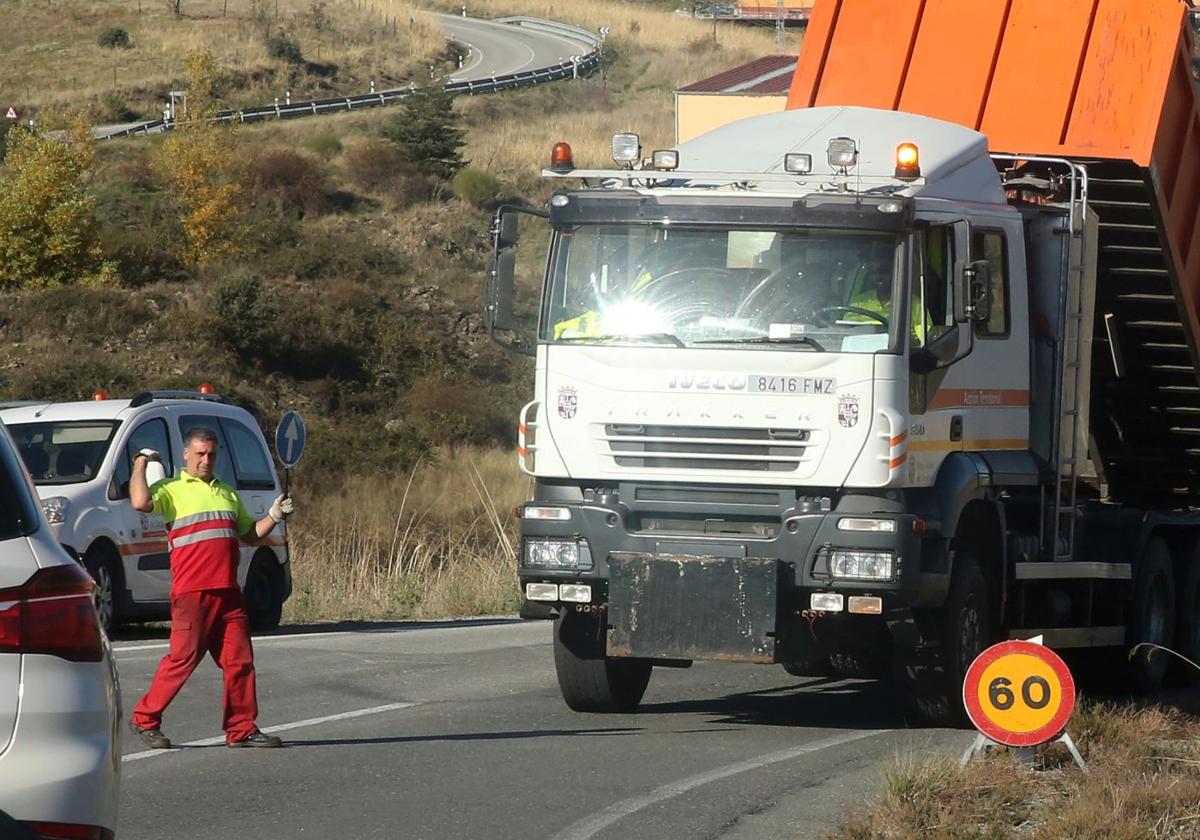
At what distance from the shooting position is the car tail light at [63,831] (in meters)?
4.67

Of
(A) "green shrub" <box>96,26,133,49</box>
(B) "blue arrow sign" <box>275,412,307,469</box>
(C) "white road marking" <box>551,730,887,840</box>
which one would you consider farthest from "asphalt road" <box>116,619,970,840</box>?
(A) "green shrub" <box>96,26,133,49</box>

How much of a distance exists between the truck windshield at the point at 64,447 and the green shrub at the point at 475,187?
169 feet

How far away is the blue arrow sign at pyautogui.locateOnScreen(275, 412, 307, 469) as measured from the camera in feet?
69.7

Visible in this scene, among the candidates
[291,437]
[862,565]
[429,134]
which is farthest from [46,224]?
[862,565]

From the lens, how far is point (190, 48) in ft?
274

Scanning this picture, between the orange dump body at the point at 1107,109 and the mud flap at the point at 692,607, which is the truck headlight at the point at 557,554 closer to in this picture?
the mud flap at the point at 692,607

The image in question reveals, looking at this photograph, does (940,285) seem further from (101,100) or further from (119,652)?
(101,100)

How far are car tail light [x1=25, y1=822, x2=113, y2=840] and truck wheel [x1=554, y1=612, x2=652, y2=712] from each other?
590cm

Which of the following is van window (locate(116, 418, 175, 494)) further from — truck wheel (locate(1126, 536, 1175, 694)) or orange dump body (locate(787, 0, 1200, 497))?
truck wheel (locate(1126, 536, 1175, 694))

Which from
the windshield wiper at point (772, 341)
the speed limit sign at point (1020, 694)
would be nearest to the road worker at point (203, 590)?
the windshield wiper at point (772, 341)

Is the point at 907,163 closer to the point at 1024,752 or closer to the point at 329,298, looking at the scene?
the point at 1024,752

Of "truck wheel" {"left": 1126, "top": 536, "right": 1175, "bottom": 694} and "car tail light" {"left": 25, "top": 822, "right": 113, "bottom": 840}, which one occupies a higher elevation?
"car tail light" {"left": 25, "top": 822, "right": 113, "bottom": 840}

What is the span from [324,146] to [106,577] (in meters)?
55.5

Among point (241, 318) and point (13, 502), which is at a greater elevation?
point (13, 502)
